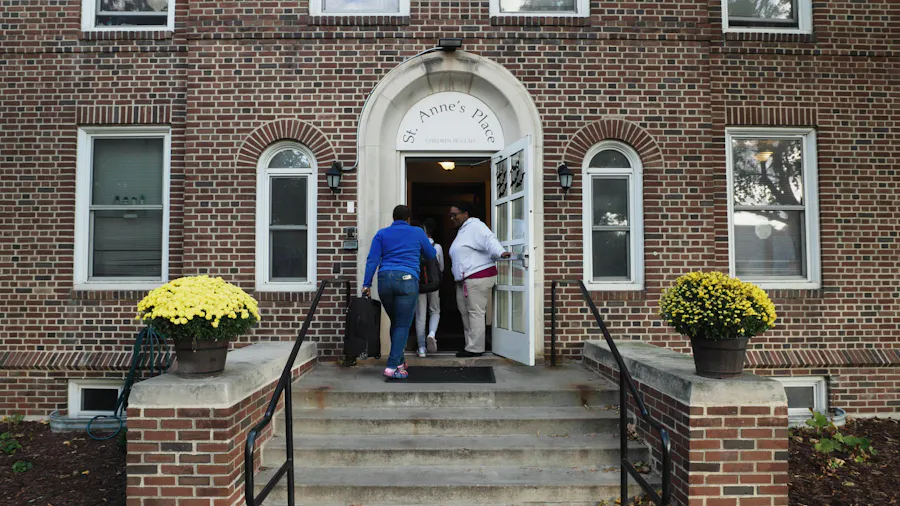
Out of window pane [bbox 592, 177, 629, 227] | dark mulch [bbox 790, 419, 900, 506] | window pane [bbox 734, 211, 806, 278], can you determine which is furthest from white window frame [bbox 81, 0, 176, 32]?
dark mulch [bbox 790, 419, 900, 506]

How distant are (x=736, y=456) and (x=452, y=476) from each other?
6.35 ft

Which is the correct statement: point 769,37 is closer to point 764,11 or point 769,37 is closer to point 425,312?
point 764,11

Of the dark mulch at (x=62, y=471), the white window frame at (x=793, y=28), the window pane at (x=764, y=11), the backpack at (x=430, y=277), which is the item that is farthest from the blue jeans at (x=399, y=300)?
the window pane at (x=764, y=11)

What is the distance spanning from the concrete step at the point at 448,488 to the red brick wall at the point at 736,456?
1.33 ft

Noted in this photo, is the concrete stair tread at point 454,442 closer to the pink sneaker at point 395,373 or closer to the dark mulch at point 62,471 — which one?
the pink sneaker at point 395,373

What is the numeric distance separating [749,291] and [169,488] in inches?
161

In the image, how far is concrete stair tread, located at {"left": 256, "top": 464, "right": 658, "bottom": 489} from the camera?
13.4ft

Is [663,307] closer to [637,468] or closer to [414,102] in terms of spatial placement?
[637,468]

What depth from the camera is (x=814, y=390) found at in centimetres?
679

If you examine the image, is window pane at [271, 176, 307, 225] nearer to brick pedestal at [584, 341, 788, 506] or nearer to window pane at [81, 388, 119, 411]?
window pane at [81, 388, 119, 411]

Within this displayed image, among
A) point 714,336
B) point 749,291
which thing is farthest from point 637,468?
point 749,291

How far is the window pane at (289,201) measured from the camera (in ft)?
22.4

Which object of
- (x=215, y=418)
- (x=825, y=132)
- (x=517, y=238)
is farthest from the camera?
(x=825, y=132)

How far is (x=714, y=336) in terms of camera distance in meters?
3.93
